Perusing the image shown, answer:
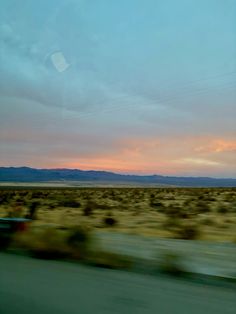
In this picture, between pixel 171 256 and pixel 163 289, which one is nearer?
pixel 163 289

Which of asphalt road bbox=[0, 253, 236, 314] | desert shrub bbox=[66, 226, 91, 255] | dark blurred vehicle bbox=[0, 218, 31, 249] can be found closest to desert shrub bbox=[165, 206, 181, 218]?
dark blurred vehicle bbox=[0, 218, 31, 249]

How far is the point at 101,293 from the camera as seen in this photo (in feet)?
28.9

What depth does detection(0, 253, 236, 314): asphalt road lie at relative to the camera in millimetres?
7672

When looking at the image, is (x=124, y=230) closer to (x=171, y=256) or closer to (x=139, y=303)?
(x=171, y=256)

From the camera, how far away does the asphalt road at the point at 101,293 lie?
767cm

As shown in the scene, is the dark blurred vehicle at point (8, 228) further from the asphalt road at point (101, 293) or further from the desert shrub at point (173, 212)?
the desert shrub at point (173, 212)

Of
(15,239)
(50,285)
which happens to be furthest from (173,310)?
(15,239)

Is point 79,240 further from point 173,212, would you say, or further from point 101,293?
point 173,212

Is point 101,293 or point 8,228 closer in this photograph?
point 101,293

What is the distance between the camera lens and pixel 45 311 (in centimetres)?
747

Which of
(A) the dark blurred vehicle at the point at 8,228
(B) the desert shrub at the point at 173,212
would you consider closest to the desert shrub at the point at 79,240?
(A) the dark blurred vehicle at the point at 8,228

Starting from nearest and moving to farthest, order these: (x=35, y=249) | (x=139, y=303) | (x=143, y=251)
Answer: (x=139, y=303) → (x=35, y=249) → (x=143, y=251)

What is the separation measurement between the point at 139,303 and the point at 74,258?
5.23 metres

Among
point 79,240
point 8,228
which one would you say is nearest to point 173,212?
point 8,228
